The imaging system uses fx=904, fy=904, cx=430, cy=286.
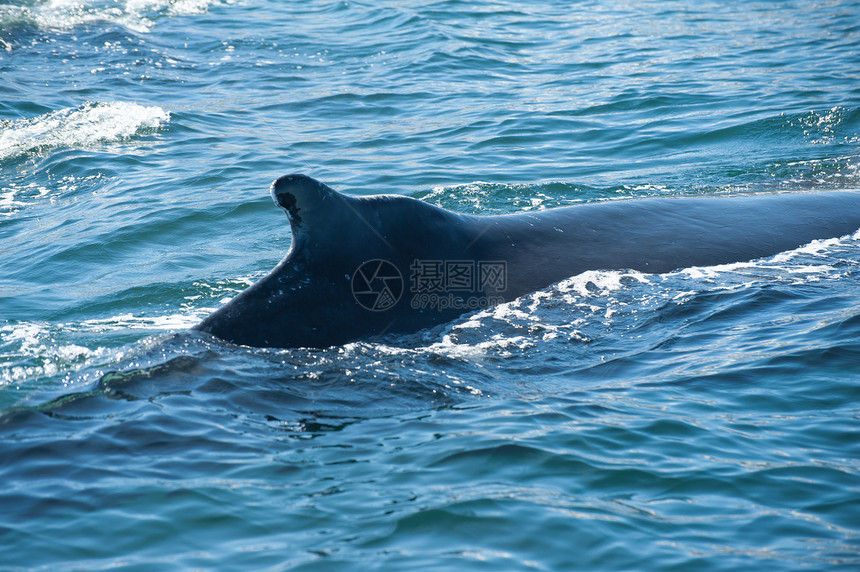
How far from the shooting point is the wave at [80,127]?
13.7 m

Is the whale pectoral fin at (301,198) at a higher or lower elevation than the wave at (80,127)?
lower

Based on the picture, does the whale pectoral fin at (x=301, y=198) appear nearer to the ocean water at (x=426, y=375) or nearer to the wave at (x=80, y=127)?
the ocean water at (x=426, y=375)

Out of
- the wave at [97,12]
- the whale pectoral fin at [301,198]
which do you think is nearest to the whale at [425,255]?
the whale pectoral fin at [301,198]

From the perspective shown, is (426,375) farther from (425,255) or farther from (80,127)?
(80,127)

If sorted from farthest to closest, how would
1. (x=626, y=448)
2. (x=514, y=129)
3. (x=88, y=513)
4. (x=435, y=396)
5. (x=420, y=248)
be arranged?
(x=514, y=129), (x=420, y=248), (x=435, y=396), (x=626, y=448), (x=88, y=513)

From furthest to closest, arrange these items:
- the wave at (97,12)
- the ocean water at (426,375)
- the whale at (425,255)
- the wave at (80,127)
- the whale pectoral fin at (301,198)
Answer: the wave at (97,12)
the wave at (80,127)
the whale at (425,255)
the whale pectoral fin at (301,198)
the ocean water at (426,375)

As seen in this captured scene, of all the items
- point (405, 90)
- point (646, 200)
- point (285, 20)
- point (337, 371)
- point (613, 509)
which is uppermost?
point (285, 20)

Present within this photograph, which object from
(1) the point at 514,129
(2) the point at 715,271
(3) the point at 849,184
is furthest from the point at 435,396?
(1) the point at 514,129

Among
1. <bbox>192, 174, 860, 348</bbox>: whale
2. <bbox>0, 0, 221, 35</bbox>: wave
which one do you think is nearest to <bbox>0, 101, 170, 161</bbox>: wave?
<bbox>0, 0, 221, 35</bbox>: wave

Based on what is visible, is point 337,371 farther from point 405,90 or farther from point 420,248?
point 405,90

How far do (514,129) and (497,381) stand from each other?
31.8 feet

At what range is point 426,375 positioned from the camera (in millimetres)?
5738

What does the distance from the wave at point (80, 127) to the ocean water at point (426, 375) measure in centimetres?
6

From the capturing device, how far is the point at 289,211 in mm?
5559
